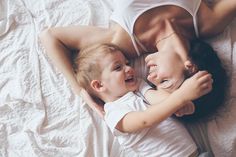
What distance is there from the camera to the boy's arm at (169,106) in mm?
1206

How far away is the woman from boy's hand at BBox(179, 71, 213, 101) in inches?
7.1

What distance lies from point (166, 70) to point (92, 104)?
27cm

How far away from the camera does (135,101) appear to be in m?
1.36

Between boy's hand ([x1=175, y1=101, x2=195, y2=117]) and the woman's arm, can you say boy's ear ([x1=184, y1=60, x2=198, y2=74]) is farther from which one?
the woman's arm

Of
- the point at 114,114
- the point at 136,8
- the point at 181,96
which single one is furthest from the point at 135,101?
the point at 136,8

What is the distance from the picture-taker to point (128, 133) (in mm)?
1337

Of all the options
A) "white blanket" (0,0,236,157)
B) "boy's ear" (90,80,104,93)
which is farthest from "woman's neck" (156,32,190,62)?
"boy's ear" (90,80,104,93)

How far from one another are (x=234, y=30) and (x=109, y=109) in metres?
0.50

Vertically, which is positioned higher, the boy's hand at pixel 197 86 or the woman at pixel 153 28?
the woman at pixel 153 28

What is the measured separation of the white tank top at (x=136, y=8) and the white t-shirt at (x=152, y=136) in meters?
0.24

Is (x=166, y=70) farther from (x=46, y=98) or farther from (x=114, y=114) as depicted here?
(x=46, y=98)

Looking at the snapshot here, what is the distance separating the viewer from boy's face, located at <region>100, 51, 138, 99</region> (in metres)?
1.37

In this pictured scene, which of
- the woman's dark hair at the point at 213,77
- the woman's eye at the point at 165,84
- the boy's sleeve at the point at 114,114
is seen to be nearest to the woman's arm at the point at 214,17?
the woman's dark hair at the point at 213,77

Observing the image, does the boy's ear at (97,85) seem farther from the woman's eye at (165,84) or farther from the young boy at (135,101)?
the woman's eye at (165,84)
